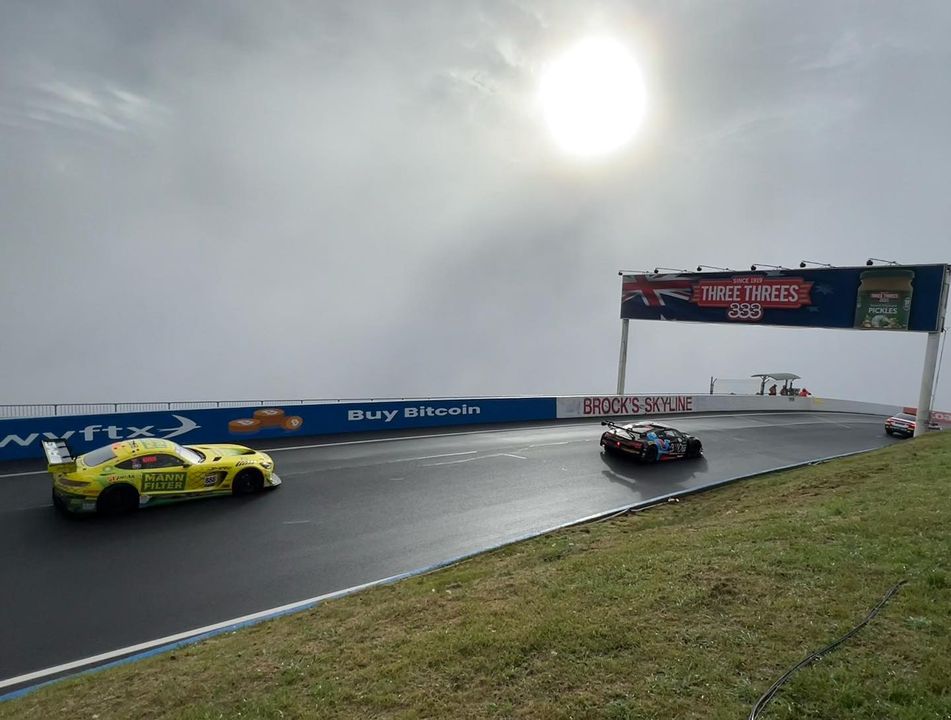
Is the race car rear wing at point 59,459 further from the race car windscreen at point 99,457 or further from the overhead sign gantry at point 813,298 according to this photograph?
the overhead sign gantry at point 813,298

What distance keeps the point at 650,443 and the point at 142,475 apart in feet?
44.0

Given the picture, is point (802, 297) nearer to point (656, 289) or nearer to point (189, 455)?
point (656, 289)

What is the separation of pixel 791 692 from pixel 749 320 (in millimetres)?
28166

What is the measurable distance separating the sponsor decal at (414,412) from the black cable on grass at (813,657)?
1897cm

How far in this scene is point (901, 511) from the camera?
8.16 meters

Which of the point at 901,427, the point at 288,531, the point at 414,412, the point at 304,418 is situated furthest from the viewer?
the point at 901,427

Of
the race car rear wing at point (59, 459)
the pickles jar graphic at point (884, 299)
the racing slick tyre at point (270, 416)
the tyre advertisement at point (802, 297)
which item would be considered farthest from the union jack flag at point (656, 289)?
the race car rear wing at point (59, 459)

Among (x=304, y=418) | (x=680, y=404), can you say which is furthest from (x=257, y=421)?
(x=680, y=404)

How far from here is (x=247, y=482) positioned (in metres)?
13.5

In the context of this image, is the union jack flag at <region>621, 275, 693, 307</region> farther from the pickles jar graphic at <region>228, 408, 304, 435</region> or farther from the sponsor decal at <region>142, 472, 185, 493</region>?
the sponsor decal at <region>142, 472, 185, 493</region>

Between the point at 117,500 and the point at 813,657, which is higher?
the point at 813,657

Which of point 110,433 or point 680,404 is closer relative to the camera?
point 110,433

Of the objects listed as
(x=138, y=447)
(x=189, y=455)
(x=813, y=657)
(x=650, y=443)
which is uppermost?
(x=813, y=657)

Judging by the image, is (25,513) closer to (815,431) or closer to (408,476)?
(408,476)
